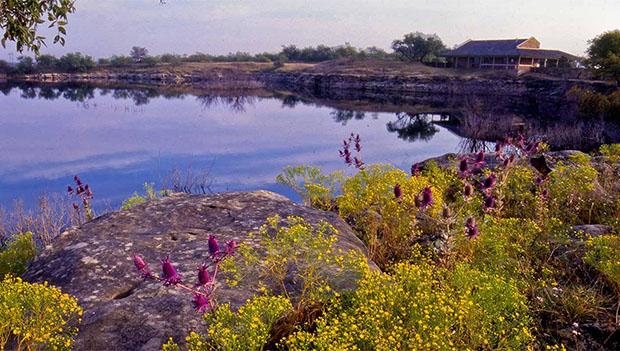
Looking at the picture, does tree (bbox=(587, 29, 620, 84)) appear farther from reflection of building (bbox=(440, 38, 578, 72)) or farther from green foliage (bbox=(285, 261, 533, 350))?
green foliage (bbox=(285, 261, 533, 350))

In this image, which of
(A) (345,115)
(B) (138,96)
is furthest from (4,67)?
(A) (345,115)

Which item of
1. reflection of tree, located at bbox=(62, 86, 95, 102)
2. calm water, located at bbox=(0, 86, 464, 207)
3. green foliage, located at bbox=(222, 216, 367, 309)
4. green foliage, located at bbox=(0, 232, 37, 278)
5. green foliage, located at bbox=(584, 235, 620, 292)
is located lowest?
calm water, located at bbox=(0, 86, 464, 207)

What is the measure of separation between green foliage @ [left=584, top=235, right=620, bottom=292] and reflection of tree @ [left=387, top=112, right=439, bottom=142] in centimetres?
3166

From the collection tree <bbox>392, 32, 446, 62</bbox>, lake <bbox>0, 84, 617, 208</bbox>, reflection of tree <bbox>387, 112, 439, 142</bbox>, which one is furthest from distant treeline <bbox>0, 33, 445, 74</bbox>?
reflection of tree <bbox>387, 112, 439, 142</bbox>

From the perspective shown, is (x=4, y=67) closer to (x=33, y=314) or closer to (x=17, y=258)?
(x=17, y=258)

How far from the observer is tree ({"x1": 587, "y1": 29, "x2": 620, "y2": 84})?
173 feet

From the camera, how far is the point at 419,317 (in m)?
4.30

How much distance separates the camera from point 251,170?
2566 centimetres

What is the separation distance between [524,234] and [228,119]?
39691 millimetres

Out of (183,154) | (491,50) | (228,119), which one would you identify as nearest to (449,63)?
(491,50)

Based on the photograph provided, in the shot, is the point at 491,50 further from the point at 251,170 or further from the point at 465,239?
the point at 465,239

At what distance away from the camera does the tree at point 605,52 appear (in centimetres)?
5288

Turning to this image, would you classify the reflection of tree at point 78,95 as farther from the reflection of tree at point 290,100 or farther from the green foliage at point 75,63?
the green foliage at point 75,63

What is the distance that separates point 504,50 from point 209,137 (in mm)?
68907
